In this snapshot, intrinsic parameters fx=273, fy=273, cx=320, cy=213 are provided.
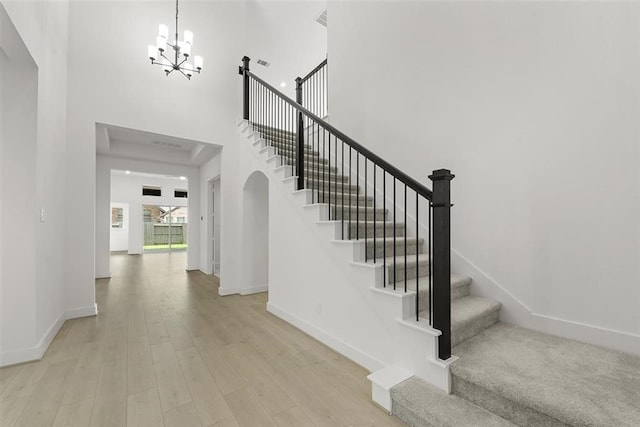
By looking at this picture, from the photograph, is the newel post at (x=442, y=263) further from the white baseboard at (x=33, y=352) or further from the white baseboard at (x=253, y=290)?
the white baseboard at (x=253, y=290)

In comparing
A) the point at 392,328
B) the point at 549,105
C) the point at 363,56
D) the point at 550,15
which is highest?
the point at 363,56

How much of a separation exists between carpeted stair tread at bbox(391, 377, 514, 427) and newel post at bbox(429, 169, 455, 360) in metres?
0.23

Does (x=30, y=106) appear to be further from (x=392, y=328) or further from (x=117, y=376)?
(x=392, y=328)

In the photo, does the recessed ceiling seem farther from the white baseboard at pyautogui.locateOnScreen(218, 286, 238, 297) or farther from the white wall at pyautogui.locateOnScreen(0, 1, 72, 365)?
the white wall at pyautogui.locateOnScreen(0, 1, 72, 365)

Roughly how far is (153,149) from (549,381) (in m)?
7.51

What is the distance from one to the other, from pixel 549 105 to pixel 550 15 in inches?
28.7

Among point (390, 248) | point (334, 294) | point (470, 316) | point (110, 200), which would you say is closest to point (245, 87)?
point (390, 248)

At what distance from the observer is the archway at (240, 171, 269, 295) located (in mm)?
4734

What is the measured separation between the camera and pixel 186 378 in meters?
2.14

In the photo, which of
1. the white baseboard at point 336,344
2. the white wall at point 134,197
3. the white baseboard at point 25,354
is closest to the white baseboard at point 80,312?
the white baseboard at point 25,354

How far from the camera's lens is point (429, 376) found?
6.07 ft

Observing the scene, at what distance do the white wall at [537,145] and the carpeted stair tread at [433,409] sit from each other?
118 centimetres

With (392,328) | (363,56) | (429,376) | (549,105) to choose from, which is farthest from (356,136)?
(429,376)

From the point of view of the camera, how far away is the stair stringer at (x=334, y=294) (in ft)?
6.51
